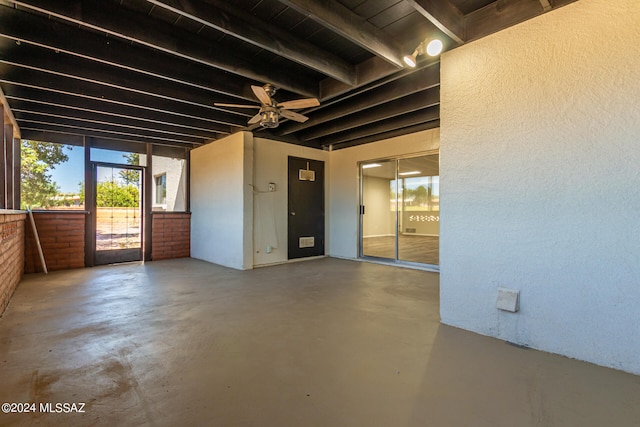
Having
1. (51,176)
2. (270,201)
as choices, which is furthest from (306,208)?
(51,176)

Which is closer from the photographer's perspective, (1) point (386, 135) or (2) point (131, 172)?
(1) point (386, 135)

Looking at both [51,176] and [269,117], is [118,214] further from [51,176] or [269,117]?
[269,117]

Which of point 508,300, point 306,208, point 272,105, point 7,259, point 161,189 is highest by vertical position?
point 272,105

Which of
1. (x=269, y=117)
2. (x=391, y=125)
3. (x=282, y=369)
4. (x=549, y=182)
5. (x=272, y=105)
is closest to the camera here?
(x=282, y=369)

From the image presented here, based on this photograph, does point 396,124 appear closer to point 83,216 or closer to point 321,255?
point 321,255

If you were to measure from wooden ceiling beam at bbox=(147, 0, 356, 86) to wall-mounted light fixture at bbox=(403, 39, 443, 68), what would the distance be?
2.69ft

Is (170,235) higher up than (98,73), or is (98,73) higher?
(98,73)

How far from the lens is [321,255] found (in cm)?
693

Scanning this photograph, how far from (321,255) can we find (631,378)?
5402 millimetres

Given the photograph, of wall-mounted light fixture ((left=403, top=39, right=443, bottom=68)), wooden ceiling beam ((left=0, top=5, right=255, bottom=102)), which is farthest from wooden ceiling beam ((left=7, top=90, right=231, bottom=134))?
wall-mounted light fixture ((left=403, top=39, right=443, bottom=68))

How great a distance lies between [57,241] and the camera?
5516 millimetres

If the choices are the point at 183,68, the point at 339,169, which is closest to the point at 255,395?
the point at 183,68

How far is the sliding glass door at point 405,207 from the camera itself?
7914 millimetres

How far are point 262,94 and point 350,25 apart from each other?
1281 mm
